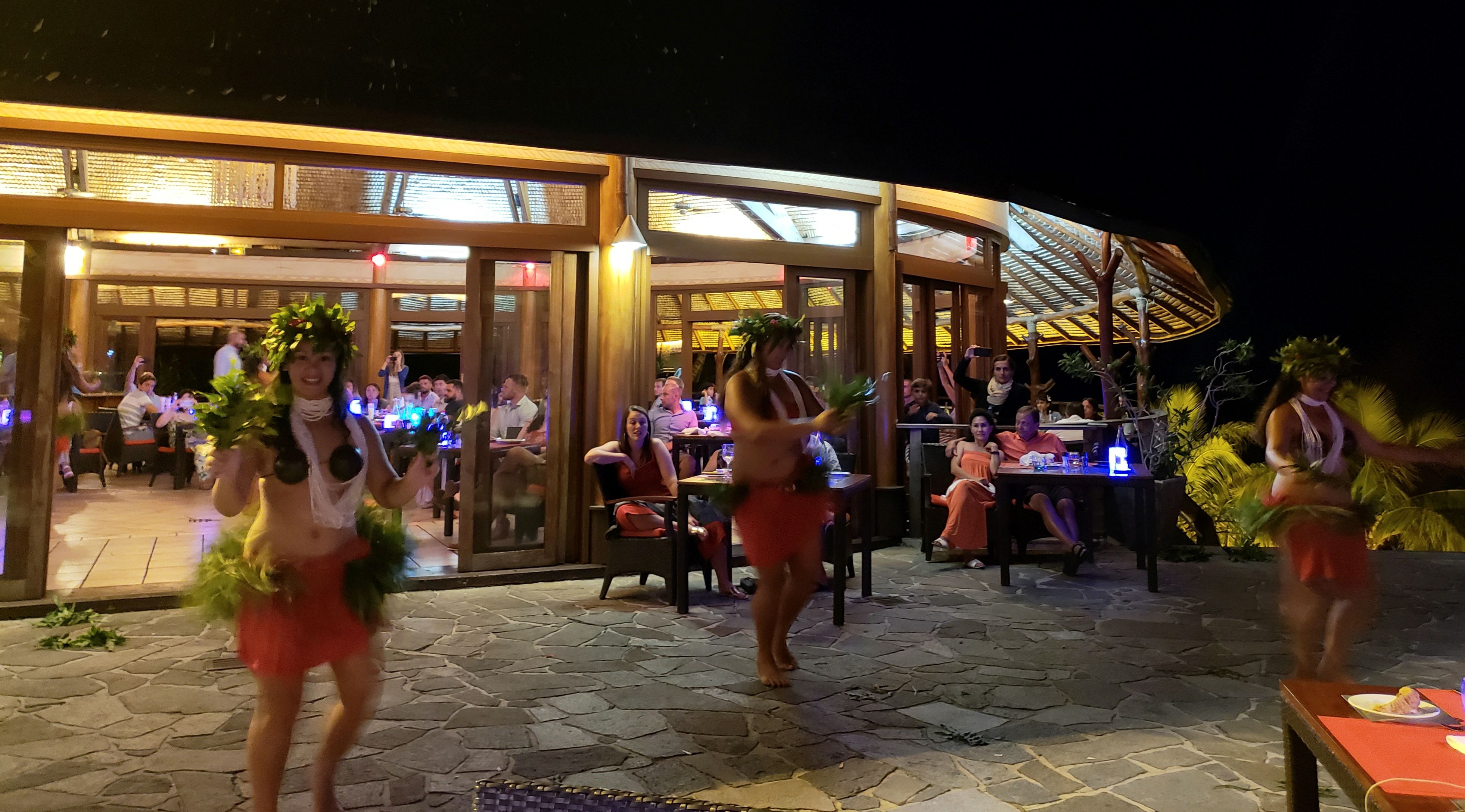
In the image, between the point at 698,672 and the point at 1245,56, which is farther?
the point at 698,672

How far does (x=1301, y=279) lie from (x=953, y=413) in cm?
813

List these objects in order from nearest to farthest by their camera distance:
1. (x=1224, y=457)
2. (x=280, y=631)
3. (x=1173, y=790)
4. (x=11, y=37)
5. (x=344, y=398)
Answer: (x=11, y=37) < (x=280, y=631) < (x=344, y=398) < (x=1173, y=790) < (x=1224, y=457)

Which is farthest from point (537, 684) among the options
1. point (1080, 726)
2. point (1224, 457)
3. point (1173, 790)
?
point (1224, 457)

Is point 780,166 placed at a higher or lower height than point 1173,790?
higher

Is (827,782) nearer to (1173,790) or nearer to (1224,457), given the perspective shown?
(1173,790)

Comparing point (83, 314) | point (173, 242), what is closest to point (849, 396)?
point (173, 242)

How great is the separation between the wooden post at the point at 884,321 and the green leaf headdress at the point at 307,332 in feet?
20.4

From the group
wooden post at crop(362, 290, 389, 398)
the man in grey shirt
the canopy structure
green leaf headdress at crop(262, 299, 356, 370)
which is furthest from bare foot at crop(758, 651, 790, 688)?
wooden post at crop(362, 290, 389, 398)

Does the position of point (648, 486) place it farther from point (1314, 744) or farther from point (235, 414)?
point (1314, 744)

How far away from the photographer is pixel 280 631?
7.57 ft

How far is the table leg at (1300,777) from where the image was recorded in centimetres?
198

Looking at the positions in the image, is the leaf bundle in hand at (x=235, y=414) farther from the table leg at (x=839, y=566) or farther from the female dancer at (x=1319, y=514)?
the female dancer at (x=1319, y=514)

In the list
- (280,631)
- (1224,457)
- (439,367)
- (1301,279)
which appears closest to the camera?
(1301,279)

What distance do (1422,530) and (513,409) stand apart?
31.0 ft
